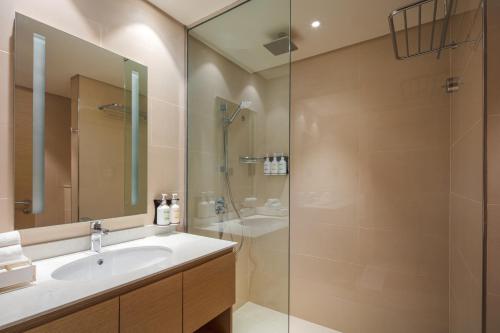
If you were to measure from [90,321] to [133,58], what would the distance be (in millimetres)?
1377

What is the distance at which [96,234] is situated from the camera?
1245 mm

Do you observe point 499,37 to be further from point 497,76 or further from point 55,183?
point 55,183

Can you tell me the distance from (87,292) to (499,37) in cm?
153

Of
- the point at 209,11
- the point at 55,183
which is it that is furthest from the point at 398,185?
the point at 55,183

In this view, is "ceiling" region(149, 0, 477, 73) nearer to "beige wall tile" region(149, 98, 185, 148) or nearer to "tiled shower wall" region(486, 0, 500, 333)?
"beige wall tile" region(149, 98, 185, 148)

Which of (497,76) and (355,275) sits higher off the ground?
(497,76)

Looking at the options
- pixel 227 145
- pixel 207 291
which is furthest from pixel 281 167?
pixel 207 291

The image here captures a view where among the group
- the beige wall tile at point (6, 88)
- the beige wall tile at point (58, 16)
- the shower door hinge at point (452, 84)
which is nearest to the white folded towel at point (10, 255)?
the beige wall tile at point (6, 88)

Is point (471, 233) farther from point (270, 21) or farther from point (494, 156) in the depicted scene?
point (270, 21)

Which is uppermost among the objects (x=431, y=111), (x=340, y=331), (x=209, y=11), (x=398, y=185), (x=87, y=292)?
(x=209, y=11)

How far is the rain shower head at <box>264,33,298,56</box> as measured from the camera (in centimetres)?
155

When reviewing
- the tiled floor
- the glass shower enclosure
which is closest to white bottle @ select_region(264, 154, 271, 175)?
the glass shower enclosure

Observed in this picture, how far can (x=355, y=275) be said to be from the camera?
6.55 ft

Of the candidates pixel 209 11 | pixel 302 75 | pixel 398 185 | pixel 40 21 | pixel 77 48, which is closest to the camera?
pixel 40 21
